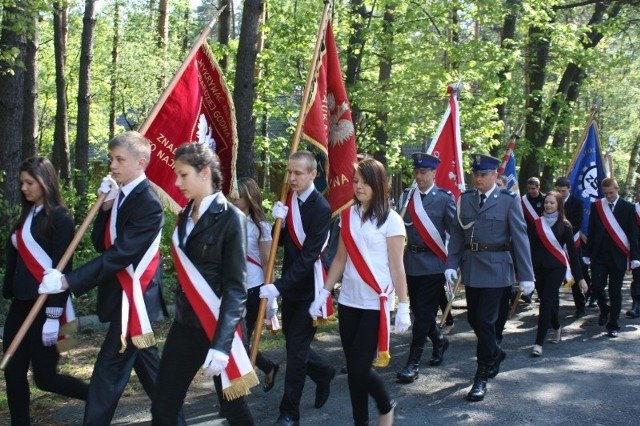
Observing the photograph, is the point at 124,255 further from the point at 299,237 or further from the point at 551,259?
the point at 551,259

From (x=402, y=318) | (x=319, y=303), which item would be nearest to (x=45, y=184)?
(x=319, y=303)

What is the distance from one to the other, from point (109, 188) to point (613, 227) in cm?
740

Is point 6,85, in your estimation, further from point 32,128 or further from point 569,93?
point 569,93

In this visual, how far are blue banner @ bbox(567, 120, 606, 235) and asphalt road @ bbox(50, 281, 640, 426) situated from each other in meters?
3.26

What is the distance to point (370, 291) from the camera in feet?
17.5

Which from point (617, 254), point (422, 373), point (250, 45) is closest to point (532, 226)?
point (617, 254)

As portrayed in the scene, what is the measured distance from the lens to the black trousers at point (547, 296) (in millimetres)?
8641

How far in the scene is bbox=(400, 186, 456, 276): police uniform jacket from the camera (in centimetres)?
775

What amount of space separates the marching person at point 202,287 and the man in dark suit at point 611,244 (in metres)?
7.04

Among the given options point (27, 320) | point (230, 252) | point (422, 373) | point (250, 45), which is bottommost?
point (422, 373)

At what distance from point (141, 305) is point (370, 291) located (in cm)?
148

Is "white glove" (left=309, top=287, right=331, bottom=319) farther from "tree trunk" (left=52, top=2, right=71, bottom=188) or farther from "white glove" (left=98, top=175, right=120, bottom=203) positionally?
"tree trunk" (left=52, top=2, right=71, bottom=188)

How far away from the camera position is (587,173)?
12359 millimetres

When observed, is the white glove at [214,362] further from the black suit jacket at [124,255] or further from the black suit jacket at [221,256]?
the black suit jacket at [124,255]
